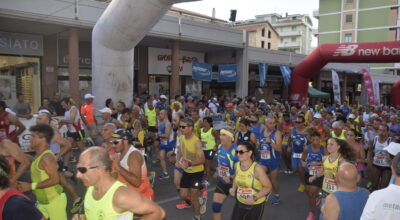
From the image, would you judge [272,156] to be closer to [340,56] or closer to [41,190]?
[41,190]

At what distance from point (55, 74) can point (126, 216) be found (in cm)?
1392

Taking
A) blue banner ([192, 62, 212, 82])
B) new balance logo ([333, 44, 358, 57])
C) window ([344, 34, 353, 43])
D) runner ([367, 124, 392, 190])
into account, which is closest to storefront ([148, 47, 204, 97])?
blue banner ([192, 62, 212, 82])

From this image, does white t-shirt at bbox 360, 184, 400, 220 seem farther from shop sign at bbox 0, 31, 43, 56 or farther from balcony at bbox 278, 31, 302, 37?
balcony at bbox 278, 31, 302, 37

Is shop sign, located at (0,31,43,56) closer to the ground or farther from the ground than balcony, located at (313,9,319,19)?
closer to the ground

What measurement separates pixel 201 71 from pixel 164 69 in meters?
2.37

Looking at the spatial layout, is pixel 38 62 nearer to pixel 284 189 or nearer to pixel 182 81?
pixel 182 81

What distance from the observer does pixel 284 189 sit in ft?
23.0

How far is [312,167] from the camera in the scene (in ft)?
17.4

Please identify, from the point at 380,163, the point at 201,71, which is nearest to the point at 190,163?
the point at 380,163

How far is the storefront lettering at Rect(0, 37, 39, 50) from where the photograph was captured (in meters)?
12.8

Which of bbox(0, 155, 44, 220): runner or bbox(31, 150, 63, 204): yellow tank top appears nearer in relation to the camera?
bbox(0, 155, 44, 220): runner

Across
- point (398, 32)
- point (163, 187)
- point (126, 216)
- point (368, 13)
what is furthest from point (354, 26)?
point (126, 216)

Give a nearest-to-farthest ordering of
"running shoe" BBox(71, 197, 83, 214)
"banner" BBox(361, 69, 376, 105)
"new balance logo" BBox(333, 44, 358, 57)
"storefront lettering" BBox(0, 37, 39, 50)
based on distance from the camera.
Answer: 1. "running shoe" BBox(71, 197, 83, 214)
2. "storefront lettering" BBox(0, 37, 39, 50)
3. "new balance logo" BBox(333, 44, 358, 57)
4. "banner" BBox(361, 69, 376, 105)

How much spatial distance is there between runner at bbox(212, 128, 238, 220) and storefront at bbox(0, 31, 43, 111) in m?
11.9
